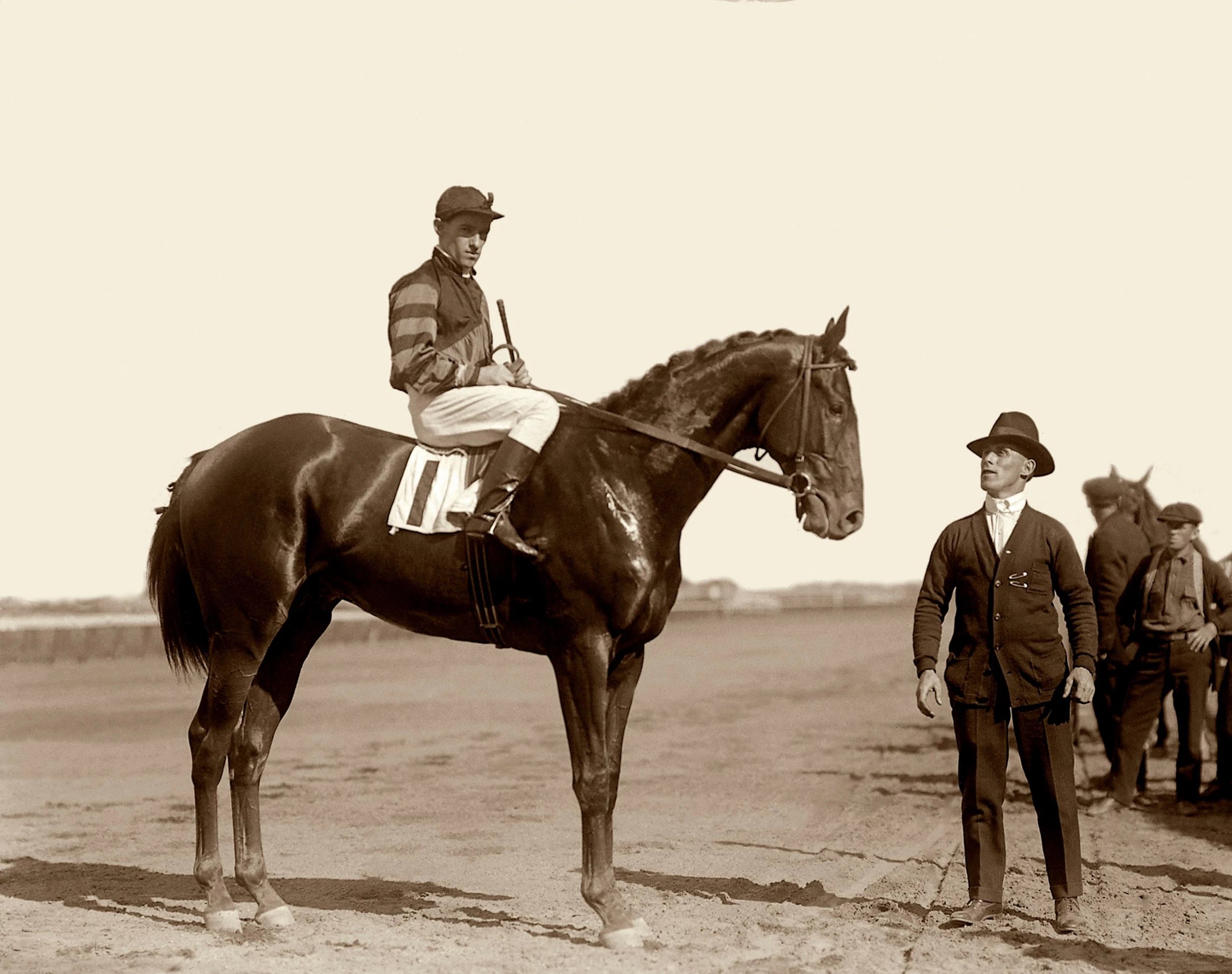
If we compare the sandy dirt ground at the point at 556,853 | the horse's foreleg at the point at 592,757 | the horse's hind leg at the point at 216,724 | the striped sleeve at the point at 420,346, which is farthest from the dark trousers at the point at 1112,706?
the horse's hind leg at the point at 216,724

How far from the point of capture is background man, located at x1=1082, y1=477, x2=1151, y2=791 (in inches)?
416

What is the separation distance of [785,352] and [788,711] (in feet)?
41.1

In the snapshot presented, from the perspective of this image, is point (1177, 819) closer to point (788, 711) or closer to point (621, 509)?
point (621, 509)

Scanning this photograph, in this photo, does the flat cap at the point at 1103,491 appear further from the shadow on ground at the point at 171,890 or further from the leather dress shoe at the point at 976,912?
the shadow on ground at the point at 171,890

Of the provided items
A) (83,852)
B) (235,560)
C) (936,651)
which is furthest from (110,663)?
(936,651)

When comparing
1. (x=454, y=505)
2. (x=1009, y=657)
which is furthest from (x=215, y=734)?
(x=1009, y=657)

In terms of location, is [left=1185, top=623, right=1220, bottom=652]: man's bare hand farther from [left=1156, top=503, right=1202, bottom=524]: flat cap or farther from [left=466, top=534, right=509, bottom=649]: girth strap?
[left=466, top=534, right=509, bottom=649]: girth strap

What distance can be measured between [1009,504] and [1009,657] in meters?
0.74

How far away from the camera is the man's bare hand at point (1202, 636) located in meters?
9.82

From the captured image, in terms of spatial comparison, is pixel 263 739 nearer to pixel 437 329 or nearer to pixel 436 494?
pixel 436 494

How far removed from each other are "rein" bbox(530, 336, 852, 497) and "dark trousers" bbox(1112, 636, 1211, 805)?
502 centimetres

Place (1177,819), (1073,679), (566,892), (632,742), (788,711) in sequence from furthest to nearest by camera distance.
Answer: (788,711) < (632,742) < (1177,819) < (566,892) < (1073,679)

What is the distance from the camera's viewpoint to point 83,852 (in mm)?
8836

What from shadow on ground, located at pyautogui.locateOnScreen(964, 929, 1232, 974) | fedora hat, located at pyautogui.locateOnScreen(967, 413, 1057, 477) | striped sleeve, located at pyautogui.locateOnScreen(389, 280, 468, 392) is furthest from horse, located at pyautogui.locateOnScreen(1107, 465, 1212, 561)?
striped sleeve, located at pyautogui.locateOnScreen(389, 280, 468, 392)
